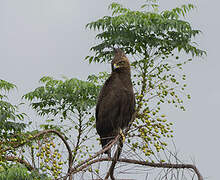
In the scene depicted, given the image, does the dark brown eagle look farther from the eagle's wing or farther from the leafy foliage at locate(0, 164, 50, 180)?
the leafy foliage at locate(0, 164, 50, 180)

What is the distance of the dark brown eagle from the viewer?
3666 mm

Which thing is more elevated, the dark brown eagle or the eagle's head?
the eagle's head

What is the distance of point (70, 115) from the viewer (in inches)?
312

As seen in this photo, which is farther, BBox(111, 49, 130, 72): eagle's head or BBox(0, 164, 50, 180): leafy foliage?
BBox(0, 164, 50, 180): leafy foliage

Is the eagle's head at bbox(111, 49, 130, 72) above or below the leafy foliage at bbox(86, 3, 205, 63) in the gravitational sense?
below

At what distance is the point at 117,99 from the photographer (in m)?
3.66


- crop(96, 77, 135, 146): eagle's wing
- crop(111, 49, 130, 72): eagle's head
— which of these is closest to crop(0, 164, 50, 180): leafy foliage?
crop(96, 77, 135, 146): eagle's wing

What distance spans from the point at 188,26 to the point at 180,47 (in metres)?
0.44

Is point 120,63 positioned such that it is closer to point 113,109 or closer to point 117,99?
point 117,99

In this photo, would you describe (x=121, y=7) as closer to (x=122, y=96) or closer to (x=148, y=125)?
(x=122, y=96)

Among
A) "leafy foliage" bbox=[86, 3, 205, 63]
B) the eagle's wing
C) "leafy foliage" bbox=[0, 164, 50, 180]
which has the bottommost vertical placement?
"leafy foliage" bbox=[0, 164, 50, 180]

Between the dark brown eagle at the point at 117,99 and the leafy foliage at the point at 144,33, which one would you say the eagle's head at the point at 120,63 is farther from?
the leafy foliage at the point at 144,33

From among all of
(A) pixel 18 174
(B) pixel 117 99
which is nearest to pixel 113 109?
(B) pixel 117 99

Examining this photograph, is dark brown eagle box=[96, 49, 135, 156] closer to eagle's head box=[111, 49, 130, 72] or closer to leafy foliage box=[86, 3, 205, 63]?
eagle's head box=[111, 49, 130, 72]
